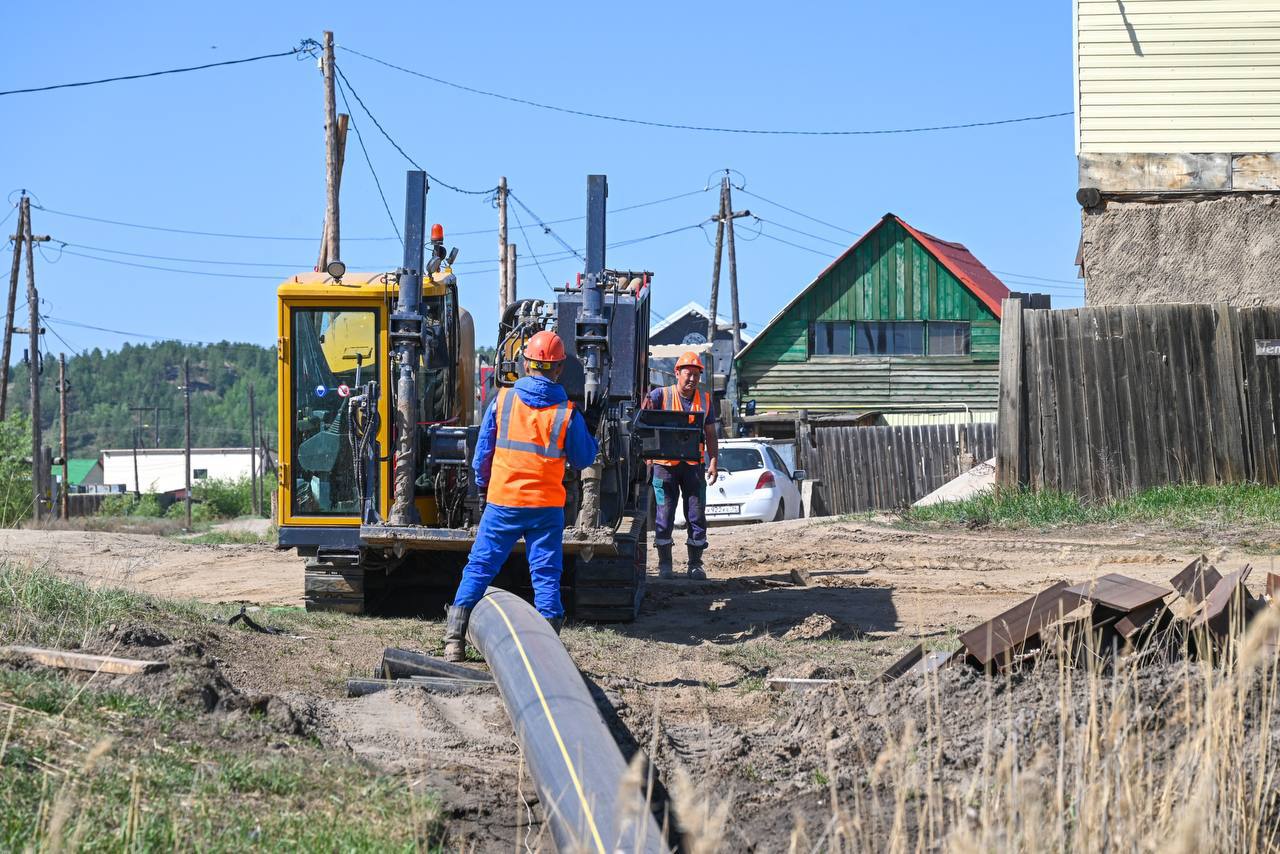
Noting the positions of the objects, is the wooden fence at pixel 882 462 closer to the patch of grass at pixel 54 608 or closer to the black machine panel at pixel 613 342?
the black machine panel at pixel 613 342

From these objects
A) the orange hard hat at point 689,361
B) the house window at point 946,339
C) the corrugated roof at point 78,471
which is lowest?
the corrugated roof at point 78,471

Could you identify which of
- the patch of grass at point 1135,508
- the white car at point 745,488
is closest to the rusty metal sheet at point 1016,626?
the patch of grass at point 1135,508

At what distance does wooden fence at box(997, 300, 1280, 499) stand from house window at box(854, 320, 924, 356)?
19.0 m

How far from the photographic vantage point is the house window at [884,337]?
35406mm

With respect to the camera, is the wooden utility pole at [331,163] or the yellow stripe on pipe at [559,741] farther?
the wooden utility pole at [331,163]

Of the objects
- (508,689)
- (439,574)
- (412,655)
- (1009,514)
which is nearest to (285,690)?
→ (412,655)

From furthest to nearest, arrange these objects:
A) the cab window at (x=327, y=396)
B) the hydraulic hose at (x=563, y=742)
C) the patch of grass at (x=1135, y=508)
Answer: the patch of grass at (x=1135, y=508)
the cab window at (x=327, y=396)
the hydraulic hose at (x=563, y=742)

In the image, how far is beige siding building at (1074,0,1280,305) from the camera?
16.0 m

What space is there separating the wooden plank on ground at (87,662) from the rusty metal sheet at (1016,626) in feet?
11.2

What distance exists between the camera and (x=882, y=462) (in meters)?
26.5

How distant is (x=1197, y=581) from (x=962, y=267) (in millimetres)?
30041

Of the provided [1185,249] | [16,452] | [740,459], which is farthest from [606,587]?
[16,452]

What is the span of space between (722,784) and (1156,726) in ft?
5.32

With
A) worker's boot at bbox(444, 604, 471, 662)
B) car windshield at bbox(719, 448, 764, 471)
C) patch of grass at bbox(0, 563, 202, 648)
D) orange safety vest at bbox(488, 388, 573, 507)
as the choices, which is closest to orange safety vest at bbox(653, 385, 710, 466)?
orange safety vest at bbox(488, 388, 573, 507)
